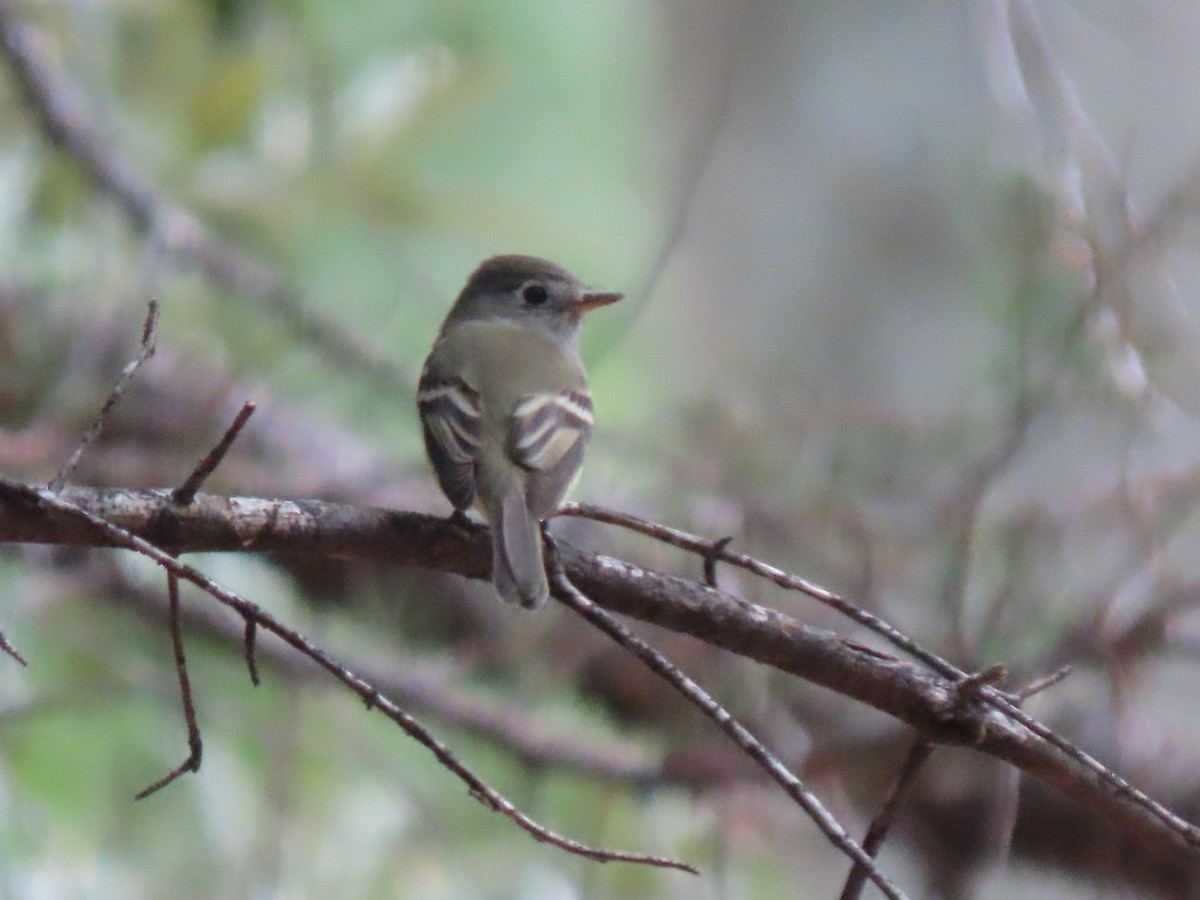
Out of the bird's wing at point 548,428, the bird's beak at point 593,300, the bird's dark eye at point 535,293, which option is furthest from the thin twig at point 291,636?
the bird's dark eye at point 535,293

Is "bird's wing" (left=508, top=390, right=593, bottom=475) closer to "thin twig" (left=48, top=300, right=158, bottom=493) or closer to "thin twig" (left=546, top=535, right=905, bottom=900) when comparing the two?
"thin twig" (left=546, top=535, right=905, bottom=900)

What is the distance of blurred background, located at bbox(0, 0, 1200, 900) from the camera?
2861 millimetres

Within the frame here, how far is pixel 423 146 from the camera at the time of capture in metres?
3.95

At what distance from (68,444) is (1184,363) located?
7.38ft

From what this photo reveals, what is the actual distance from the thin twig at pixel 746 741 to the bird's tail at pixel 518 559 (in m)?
0.19

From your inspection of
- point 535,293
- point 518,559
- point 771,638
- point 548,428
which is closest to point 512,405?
point 548,428

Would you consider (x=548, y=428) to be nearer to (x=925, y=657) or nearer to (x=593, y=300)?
(x=593, y=300)

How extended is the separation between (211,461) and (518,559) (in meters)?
0.52

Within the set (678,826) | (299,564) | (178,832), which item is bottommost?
(178,832)

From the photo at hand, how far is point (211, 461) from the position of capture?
1.30 meters

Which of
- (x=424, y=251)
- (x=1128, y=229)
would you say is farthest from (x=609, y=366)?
(x=1128, y=229)

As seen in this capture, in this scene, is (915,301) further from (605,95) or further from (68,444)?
(68,444)

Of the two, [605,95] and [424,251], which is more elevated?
[605,95]

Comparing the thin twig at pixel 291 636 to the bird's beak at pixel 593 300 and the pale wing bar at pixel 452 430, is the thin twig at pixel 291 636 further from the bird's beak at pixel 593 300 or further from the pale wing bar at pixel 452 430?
the bird's beak at pixel 593 300
